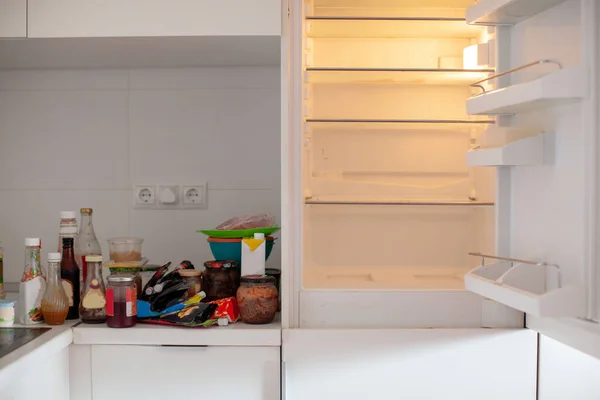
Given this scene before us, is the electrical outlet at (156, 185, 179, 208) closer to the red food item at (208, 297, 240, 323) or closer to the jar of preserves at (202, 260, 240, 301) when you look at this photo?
the jar of preserves at (202, 260, 240, 301)

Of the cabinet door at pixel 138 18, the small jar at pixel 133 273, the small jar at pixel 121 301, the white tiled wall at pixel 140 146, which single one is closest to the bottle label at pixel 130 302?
the small jar at pixel 121 301

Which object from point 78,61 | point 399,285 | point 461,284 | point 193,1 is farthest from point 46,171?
point 461,284

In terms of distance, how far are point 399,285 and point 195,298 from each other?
0.57 meters

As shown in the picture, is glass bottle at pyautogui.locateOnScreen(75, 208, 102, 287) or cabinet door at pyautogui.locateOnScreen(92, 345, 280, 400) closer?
cabinet door at pyautogui.locateOnScreen(92, 345, 280, 400)

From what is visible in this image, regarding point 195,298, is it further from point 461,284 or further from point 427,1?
point 427,1

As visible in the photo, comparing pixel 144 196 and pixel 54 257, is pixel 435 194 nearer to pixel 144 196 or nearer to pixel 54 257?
pixel 144 196

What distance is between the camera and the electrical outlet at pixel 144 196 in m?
2.05

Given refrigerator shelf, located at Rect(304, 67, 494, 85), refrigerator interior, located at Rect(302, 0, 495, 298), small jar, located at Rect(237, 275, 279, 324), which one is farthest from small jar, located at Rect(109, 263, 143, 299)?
refrigerator shelf, located at Rect(304, 67, 494, 85)

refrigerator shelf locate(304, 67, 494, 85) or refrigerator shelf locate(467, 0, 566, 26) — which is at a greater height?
refrigerator shelf locate(467, 0, 566, 26)

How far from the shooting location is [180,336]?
1575 mm

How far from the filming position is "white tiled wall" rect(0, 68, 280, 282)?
205 cm

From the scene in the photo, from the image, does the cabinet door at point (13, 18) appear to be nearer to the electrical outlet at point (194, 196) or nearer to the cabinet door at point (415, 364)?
the electrical outlet at point (194, 196)

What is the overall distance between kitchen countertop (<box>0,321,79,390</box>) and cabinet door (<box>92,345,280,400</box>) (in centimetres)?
9

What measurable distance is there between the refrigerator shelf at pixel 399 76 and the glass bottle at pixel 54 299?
86 cm
